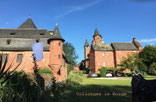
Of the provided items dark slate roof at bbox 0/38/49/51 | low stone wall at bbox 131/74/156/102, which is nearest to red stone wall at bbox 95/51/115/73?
dark slate roof at bbox 0/38/49/51

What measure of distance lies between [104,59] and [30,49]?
2996 cm

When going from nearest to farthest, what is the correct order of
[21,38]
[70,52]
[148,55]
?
[21,38] < [148,55] < [70,52]

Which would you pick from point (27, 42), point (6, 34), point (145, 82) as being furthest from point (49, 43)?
point (145, 82)

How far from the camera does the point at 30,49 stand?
20406 millimetres

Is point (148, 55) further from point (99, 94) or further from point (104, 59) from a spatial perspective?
point (99, 94)

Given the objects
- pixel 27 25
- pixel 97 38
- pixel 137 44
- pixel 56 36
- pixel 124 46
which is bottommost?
pixel 56 36

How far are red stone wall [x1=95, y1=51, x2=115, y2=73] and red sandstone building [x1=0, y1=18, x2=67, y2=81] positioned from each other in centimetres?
2334

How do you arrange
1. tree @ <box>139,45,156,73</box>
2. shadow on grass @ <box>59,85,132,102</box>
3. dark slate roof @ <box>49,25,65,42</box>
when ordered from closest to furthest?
shadow on grass @ <box>59,85,132,102</box> → dark slate roof @ <box>49,25,65,42</box> → tree @ <box>139,45,156,73</box>

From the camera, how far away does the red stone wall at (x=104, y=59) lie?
136 ft

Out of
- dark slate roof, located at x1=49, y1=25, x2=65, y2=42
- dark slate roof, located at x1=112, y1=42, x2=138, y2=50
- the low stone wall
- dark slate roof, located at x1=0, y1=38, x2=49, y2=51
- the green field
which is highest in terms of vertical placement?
dark slate roof, located at x1=112, y1=42, x2=138, y2=50

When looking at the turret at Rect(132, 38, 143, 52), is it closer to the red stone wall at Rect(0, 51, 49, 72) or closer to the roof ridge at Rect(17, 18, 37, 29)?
the red stone wall at Rect(0, 51, 49, 72)

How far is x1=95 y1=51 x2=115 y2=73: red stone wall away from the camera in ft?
136

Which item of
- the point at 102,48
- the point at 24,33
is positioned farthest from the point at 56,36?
the point at 102,48

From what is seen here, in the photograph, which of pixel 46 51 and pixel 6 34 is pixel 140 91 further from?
pixel 6 34
